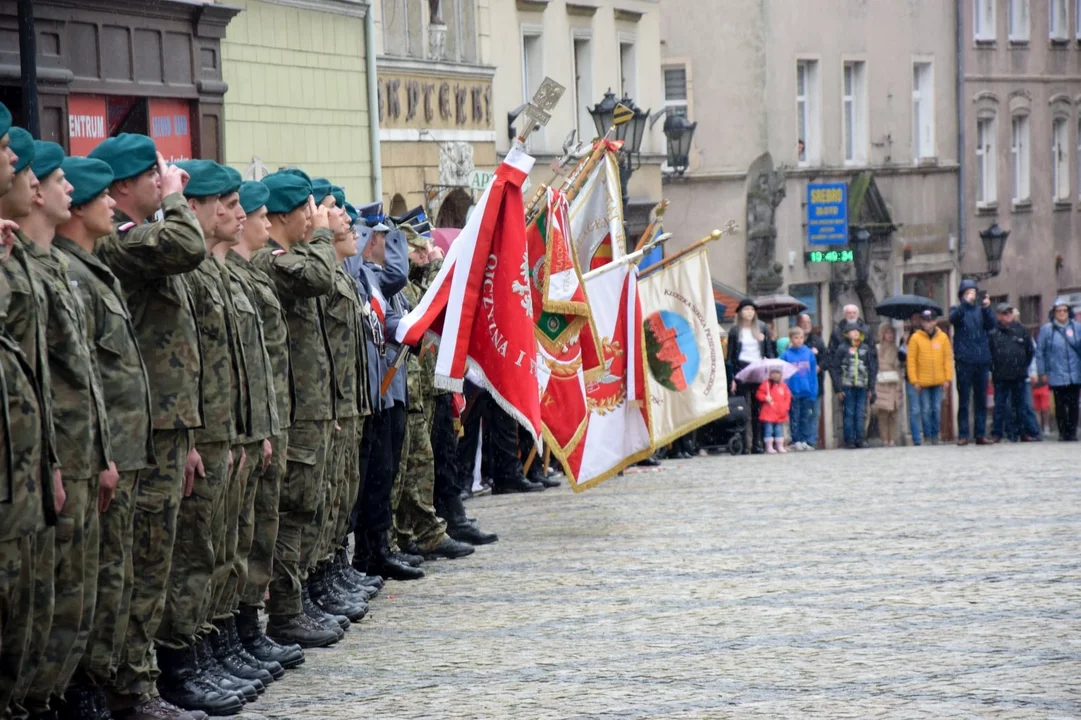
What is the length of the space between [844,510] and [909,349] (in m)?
10.4

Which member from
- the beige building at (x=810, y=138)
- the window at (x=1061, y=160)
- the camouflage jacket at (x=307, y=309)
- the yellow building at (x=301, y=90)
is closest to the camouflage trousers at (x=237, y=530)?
the camouflage jacket at (x=307, y=309)

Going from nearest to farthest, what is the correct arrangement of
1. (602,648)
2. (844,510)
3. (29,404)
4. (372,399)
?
(29,404) → (602,648) → (372,399) → (844,510)

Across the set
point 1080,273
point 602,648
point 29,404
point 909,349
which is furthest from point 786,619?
point 1080,273

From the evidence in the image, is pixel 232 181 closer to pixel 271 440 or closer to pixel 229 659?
pixel 271 440

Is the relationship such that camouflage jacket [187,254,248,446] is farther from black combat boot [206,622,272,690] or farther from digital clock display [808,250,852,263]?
digital clock display [808,250,852,263]

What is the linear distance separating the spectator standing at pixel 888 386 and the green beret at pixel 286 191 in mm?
17129

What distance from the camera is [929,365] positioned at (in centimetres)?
2536

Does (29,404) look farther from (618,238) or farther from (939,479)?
(939,479)

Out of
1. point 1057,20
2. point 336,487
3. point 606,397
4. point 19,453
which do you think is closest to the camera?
point 19,453

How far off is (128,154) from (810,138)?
35167 millimetres

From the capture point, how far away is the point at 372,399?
1092 centimetres

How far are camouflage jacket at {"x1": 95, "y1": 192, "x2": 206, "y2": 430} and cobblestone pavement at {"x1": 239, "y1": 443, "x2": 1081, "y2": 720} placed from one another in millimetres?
1253

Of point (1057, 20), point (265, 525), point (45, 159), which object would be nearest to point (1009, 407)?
point (265, 525)

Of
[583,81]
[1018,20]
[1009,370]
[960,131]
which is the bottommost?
[1009,370]
